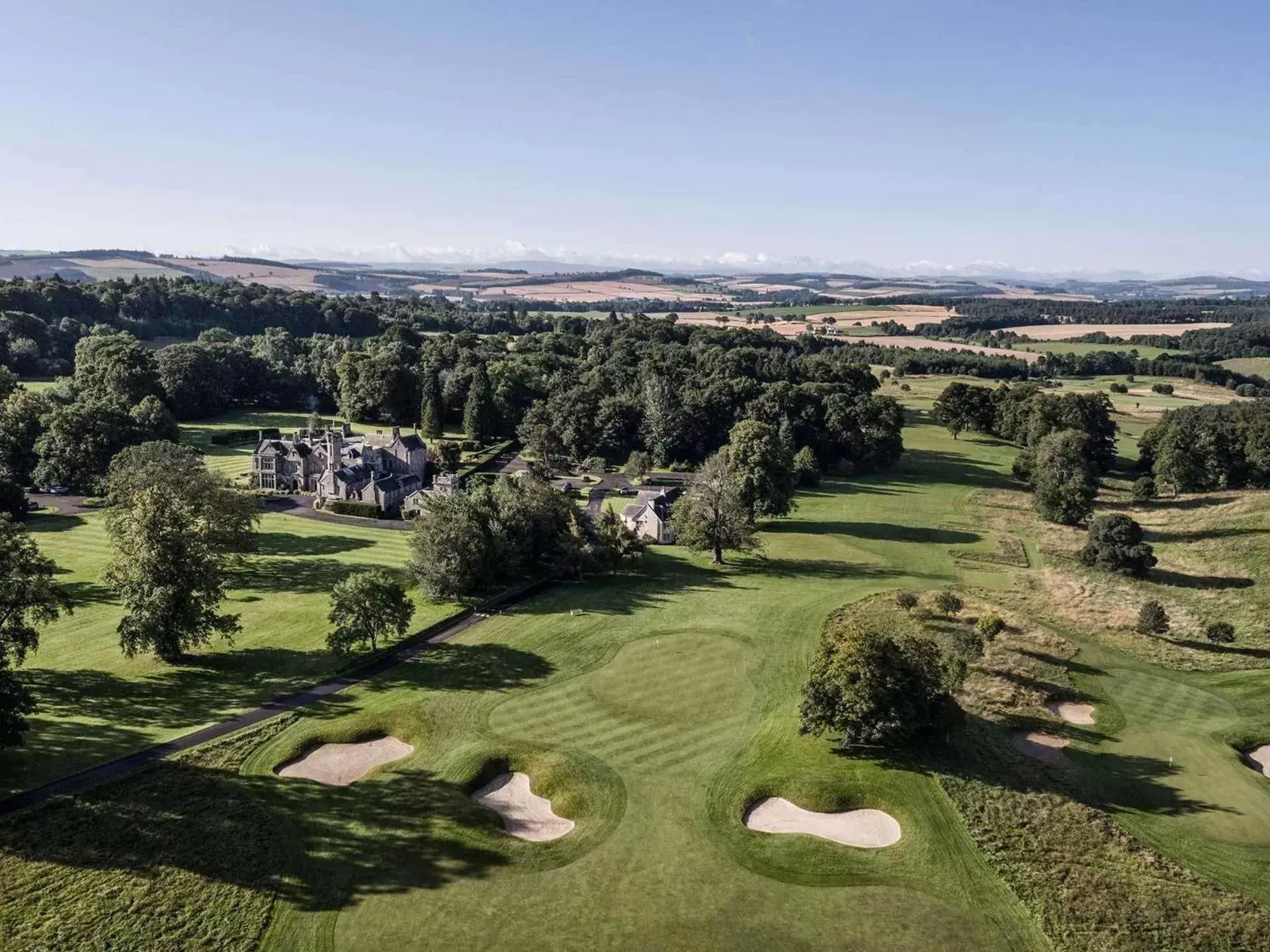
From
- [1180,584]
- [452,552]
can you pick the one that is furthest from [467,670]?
[1180,584]

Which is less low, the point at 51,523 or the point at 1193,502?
the point at 1193,502

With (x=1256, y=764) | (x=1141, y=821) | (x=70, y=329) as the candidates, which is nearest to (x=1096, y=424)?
(x=1256, y=764)

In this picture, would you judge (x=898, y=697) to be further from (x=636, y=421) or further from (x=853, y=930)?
(x=636, y=421)

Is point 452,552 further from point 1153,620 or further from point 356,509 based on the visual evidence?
point 1153,620

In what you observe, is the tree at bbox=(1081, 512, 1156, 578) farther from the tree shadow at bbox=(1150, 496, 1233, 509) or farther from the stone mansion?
the stone mansion

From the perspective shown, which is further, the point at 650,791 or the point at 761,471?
the point at 761,471

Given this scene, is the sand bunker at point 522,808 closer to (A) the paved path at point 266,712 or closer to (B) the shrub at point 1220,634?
(A) the paved path at point 266,712
